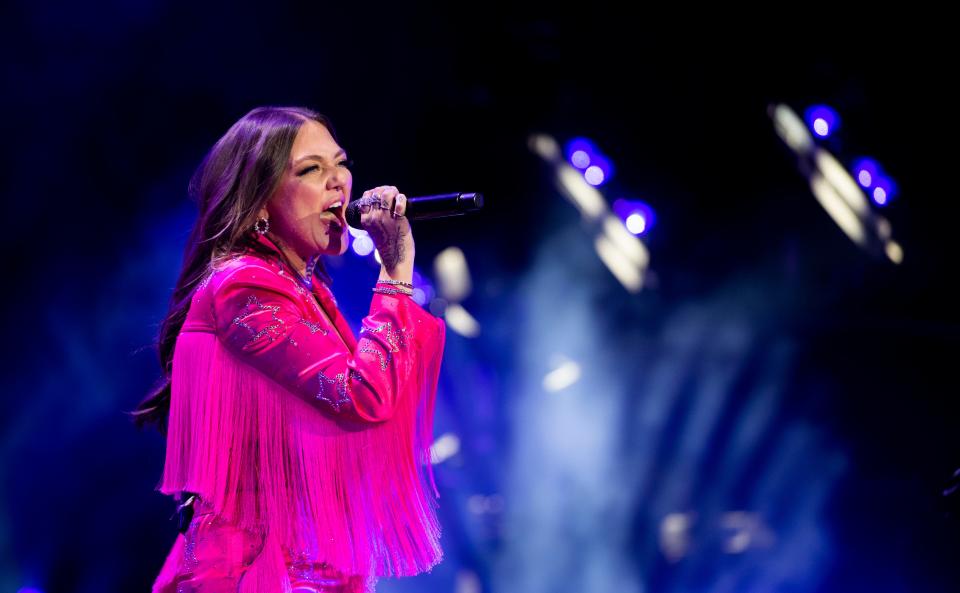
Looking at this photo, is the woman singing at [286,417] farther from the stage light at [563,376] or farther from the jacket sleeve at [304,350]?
the stage light at [563,376]

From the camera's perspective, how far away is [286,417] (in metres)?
1.22

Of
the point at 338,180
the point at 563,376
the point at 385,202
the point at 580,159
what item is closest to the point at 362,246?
the point at 580,159

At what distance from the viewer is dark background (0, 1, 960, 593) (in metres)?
3.30

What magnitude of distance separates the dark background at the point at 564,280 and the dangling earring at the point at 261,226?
2187mm

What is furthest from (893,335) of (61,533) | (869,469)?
(61,533)

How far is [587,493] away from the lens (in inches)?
202

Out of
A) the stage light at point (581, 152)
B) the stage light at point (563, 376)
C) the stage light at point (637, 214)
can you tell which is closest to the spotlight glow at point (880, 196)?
the stage light at point (637, 214)

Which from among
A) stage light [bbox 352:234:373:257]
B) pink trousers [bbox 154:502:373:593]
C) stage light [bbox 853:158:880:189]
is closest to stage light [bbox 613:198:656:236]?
stage light [bbox 853:158:880:189]

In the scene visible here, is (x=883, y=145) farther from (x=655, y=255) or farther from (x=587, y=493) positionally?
(x=587, y=493)

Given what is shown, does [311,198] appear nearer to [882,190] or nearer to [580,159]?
[580,159]

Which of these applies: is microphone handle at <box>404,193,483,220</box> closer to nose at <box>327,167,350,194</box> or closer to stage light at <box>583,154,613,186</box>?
nose at <box>327,167,350,194</box>

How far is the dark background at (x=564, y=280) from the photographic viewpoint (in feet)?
10.8

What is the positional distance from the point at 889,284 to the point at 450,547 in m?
2.93

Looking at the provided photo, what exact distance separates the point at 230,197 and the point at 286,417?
1.27ft
